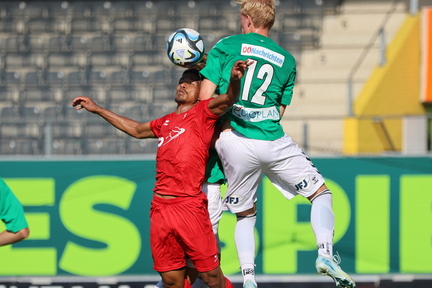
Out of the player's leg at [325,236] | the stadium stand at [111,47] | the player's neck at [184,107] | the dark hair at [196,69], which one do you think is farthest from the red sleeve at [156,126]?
the stadium stand at [111,47]

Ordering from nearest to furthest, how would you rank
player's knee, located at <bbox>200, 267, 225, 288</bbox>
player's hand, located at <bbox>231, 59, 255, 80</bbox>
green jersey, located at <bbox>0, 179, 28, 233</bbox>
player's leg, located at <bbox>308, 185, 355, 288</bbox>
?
player's hand, located at <bbox>231, 59, 255, 80</bbox> → green jersey, located at <bbox>0, 179, 28, 233</bbox> → player's leg, located at <bbox>308, 185, 355, 288</bbox> → player's knee, located at <bbox>200, 267, 225, 288</bbox>

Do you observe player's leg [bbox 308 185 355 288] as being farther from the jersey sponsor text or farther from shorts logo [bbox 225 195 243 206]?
the jersey sponsor text

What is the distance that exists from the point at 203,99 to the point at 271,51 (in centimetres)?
57

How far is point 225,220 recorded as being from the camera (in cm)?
781

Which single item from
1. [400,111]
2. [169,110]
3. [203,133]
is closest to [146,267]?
[203,133]

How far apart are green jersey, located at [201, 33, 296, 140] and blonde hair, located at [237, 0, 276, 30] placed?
0.11 meters

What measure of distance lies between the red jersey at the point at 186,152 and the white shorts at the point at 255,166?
19cm

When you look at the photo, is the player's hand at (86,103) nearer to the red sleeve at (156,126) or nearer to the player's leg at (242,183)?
the red sleeve at (156,126)

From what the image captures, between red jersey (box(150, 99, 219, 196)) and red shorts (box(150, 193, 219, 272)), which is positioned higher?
red jersey (box(150, 99, 219, 196))

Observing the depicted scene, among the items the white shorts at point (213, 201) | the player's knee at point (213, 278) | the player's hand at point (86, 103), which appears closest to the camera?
the player's knee at point (213, 278)

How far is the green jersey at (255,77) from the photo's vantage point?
5.05 metres

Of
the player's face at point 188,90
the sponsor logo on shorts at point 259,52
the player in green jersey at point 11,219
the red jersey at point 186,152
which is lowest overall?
the player in green jersey at point 11,219

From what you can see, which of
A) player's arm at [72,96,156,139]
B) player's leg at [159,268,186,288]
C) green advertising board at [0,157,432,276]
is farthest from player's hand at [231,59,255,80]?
green advertising board at [0,157,432,276]

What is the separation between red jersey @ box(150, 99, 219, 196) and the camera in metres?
5.04
